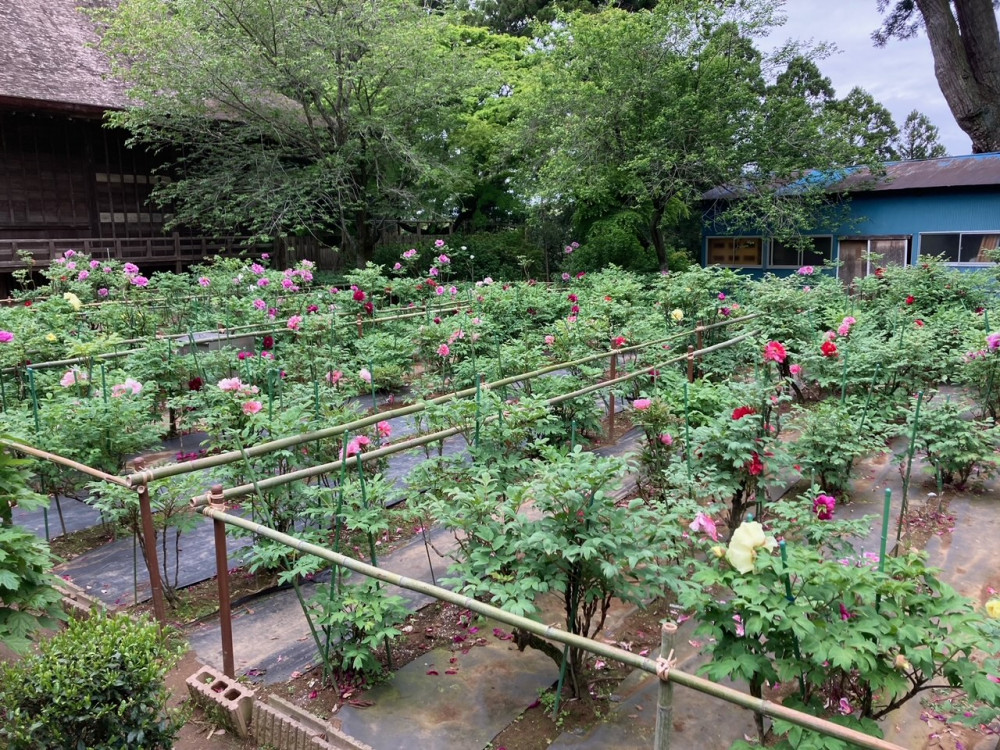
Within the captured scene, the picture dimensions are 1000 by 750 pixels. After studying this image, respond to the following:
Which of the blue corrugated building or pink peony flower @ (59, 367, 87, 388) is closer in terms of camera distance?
pink peony flower @ (59, 367, 87, 388)

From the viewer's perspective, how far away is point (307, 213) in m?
14.5

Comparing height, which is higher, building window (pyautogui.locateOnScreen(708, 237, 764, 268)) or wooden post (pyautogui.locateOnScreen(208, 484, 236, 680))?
building window (pyautogui.locateOnScreen(708, 237, 764, 268))

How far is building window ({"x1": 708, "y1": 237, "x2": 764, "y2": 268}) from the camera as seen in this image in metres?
18.0

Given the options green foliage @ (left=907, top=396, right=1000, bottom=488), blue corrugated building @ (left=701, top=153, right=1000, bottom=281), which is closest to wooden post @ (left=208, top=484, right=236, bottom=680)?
green foliage @ (left=907, top=396, right=1000, bottom=488)

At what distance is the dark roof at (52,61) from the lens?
1341cm

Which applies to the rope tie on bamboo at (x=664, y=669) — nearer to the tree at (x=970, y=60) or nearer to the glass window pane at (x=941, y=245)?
the glass window pane at (x=941, y=245)

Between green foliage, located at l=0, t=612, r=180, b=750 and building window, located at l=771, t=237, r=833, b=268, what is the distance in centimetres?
1590

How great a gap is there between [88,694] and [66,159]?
1678 cm

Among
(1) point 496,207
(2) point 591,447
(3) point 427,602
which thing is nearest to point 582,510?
(3) point 427,602

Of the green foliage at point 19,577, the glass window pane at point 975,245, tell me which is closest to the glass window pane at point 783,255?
the glass window pane at point 975,245

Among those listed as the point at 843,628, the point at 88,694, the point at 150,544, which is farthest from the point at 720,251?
the point at 88,694

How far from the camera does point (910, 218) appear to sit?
15227 mm

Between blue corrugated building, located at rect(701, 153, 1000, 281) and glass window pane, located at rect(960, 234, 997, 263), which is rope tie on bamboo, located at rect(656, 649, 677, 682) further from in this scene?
glass window pane, located at rect(960, 234, 997, 263)

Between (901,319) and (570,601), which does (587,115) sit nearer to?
(901,319)
